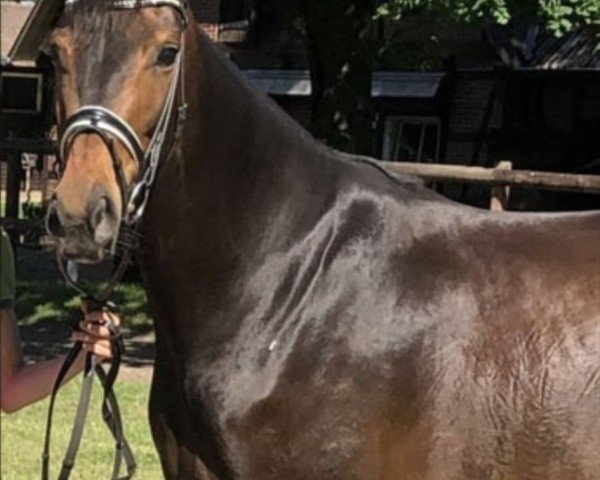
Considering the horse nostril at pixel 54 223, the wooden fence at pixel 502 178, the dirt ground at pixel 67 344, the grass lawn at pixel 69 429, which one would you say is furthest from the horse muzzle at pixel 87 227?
the dirt ground at pixel 67 344

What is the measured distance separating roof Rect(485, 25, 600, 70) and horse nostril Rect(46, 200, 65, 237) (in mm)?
12305

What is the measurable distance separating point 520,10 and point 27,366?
226 inches

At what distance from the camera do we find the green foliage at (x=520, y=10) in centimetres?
802

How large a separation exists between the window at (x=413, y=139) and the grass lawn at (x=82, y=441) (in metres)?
10.5

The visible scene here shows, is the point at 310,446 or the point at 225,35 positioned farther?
the point at 225,35

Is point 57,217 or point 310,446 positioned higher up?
point 57,217

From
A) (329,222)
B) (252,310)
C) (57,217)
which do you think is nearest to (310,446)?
(252,310)

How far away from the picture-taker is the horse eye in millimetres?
2930

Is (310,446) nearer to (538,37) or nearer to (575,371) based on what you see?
(575,371)

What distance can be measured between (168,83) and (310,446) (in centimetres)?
95

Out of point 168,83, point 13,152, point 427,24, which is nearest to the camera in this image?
point 168,83

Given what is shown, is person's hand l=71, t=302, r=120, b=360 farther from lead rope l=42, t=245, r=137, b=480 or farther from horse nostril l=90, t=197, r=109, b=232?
horse nostril l=90, t=197, r=109, b=232

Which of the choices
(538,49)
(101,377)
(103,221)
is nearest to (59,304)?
(538,49)

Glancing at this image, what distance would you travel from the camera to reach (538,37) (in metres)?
16.5
